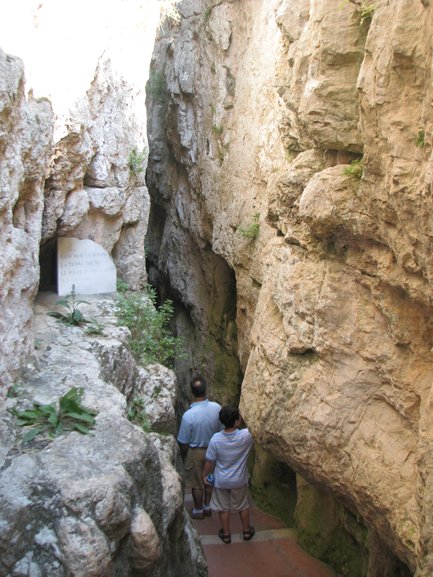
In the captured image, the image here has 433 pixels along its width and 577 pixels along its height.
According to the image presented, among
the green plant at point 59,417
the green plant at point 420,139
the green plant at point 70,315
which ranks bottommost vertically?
the green plant at point 59,417

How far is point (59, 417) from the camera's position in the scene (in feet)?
19.6

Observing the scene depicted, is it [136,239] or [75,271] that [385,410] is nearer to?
[75,271]

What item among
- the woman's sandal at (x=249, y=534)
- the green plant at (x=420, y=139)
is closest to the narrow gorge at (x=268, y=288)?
the green plant at (x=420, y=139)

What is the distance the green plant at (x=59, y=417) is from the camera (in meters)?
5.82

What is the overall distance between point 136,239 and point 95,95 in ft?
8.90

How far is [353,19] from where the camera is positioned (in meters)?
5.39

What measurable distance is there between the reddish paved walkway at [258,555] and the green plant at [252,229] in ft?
14.4

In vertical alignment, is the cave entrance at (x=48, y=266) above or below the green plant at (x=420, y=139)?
below

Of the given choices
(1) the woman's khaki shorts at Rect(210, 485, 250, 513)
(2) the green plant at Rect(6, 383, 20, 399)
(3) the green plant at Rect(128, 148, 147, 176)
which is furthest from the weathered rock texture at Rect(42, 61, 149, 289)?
(1) the woman's khaki shorts at Rect(210, 485, 250, 513)

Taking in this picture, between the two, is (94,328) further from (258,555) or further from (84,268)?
(258,555)

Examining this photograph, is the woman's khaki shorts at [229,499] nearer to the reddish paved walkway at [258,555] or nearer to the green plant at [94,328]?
the reddish paved walkway at [258,555]

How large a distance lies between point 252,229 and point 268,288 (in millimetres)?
3021

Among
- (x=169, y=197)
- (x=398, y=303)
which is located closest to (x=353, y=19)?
(x=398, y=303)

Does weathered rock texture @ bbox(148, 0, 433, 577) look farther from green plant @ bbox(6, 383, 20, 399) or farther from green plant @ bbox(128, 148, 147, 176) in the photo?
green plant @ bbox(128, 148, 147, 176)
